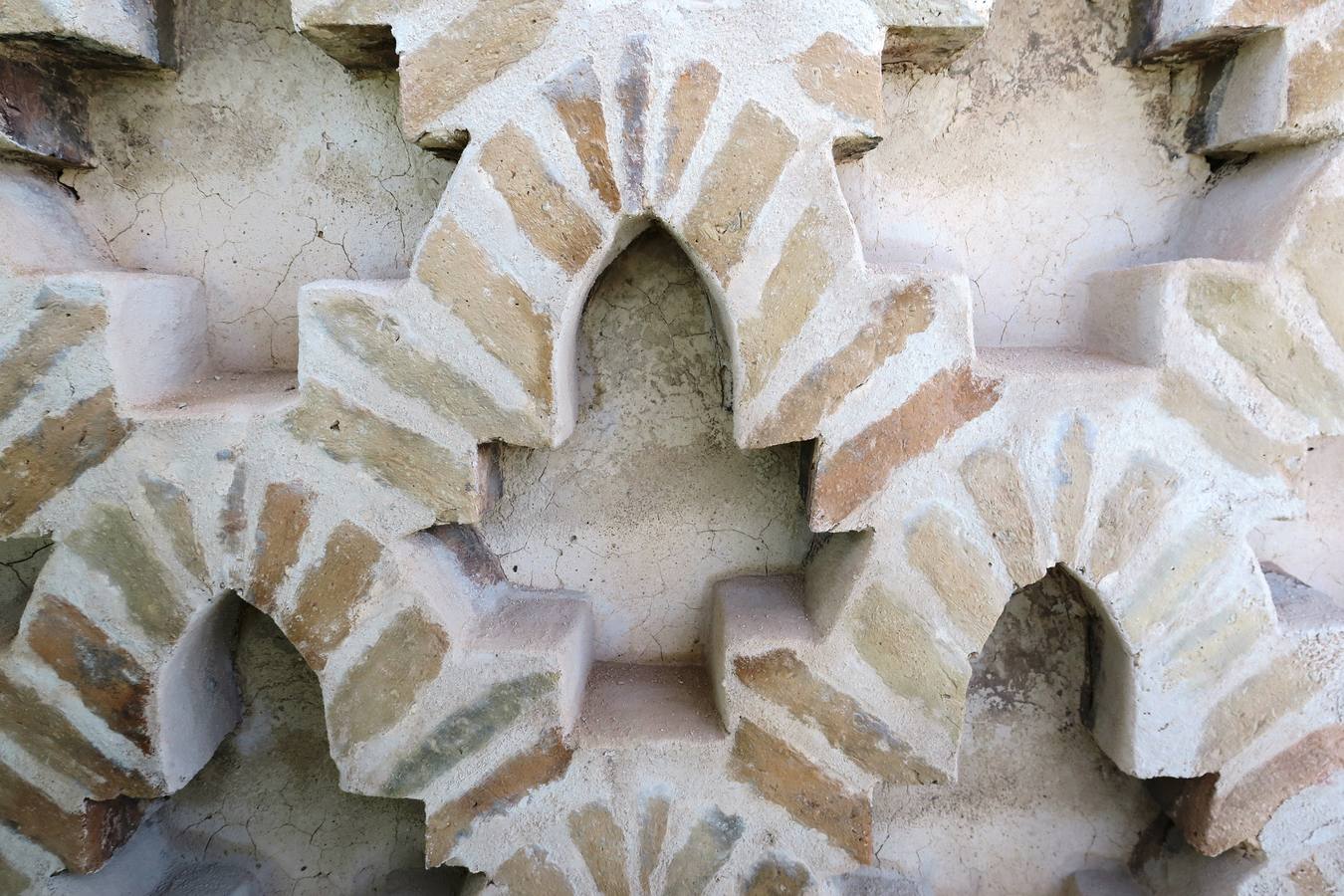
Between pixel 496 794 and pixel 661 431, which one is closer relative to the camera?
pixel 496 794

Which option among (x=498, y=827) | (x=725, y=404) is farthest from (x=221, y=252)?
(x=498, y=827)

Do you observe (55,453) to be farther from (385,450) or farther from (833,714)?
(833,714)

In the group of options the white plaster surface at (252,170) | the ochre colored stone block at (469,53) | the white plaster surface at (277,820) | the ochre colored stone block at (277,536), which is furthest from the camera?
the white plaster surface at (277,820)

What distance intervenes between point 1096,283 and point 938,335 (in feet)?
1.34

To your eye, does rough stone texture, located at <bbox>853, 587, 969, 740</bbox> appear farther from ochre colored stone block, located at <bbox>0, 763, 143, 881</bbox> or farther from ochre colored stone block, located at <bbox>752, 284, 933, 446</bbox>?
ochre colored stone block, located at <bbox>0, 763, 143, 881</bbox>

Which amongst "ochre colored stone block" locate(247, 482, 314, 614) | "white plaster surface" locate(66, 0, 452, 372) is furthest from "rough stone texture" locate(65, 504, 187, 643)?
"white plaster surface" locate(66, 0, 452, 372)

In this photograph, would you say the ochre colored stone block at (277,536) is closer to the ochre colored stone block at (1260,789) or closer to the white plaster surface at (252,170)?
the white plaster surface at (252,170)

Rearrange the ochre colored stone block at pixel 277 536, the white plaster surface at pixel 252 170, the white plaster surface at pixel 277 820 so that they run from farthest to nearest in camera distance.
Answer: the white plaster surface at pixel 277 820 → the white plaster surface at pixel 252 170 → the ochre colored stone block at pixel 277 536

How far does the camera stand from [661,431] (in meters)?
1.39

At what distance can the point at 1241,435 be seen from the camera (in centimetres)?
120

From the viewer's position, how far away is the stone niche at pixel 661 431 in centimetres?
112

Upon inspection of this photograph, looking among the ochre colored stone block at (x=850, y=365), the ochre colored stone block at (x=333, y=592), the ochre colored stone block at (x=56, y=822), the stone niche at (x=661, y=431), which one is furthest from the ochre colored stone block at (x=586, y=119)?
the ochre colored stone block at (x=56, y=822)

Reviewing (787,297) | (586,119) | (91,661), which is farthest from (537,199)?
(91,661)

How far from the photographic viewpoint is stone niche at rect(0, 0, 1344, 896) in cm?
112
